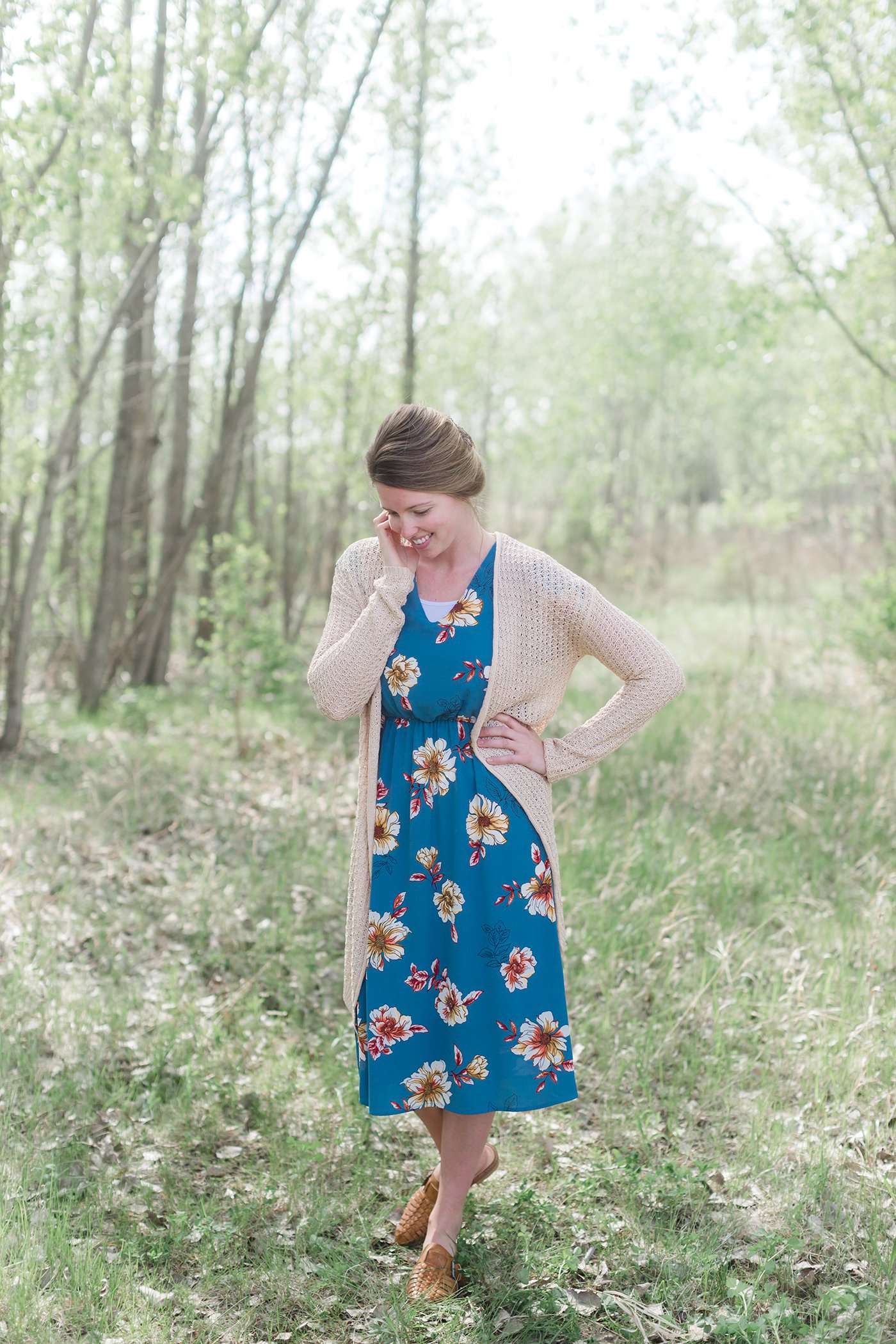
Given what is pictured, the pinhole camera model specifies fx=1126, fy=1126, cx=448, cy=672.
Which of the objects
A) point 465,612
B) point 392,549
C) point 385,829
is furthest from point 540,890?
point 392,549

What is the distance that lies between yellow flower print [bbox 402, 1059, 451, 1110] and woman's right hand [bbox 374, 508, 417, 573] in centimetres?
129

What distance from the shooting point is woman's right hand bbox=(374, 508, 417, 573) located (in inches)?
112

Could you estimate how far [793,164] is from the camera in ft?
32.0

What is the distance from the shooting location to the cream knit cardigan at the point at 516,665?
2824 millimetres

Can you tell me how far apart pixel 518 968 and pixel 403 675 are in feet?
2.63

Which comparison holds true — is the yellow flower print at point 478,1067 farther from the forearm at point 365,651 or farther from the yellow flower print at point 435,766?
the forearm at point 365,651

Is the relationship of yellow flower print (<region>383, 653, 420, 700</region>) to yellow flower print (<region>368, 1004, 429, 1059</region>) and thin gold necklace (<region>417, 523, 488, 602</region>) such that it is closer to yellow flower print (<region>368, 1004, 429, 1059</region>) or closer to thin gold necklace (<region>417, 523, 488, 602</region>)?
thin gold necklace (<region>417, 523, 488, 602</region>)

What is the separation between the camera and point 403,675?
2.84 metres

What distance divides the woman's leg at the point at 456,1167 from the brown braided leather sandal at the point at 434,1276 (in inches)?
1.0

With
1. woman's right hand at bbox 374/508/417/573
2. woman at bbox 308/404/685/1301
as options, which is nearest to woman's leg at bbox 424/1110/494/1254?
woman at bbox 308/404/685/1301

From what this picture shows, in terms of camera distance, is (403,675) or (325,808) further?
(325,808)

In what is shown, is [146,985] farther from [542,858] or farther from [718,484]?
[718,484]

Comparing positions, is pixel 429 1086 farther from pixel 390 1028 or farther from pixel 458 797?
pixel 458 797

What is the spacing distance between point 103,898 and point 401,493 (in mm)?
3466
